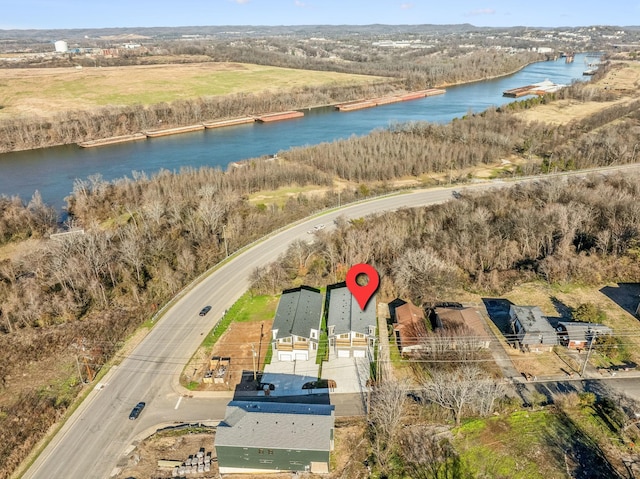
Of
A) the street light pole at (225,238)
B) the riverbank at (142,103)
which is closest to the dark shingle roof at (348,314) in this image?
the street light pole at (225,238)

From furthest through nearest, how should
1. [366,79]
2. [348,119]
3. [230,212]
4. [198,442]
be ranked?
1. [366,79]
2. [348,119]
3. [230,212]
4. [198,442]

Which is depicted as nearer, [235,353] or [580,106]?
[235,353]

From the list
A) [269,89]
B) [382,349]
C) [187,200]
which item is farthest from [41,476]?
[269,89]

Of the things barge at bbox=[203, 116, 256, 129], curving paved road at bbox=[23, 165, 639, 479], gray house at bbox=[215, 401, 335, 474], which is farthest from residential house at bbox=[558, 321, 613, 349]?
barge at bbox=[203, 116, 256, 129]

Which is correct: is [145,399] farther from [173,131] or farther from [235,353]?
[173,131]

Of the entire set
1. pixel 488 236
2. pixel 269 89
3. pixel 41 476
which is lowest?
pixel 41 476

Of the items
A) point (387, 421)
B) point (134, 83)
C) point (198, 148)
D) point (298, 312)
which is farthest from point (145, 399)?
point (134, 83)

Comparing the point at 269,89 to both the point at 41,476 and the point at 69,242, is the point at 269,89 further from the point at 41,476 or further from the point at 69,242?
the point at 41,476
